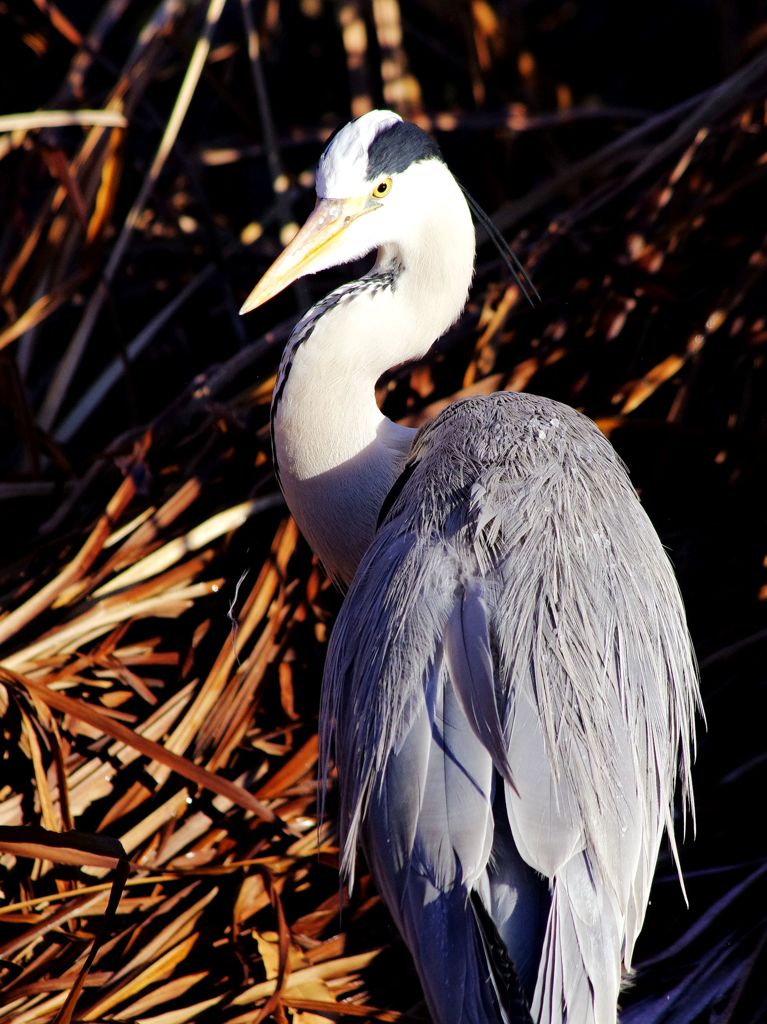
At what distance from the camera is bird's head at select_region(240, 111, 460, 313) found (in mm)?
1568

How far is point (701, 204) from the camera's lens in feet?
7.97

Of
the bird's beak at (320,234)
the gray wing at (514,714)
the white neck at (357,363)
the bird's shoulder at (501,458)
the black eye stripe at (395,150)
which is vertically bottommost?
the gray wing at (514,714)

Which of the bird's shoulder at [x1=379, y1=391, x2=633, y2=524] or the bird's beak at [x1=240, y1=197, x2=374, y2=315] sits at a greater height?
the bird's beak at [x1=240, y1=197, x2=374, y2=315]

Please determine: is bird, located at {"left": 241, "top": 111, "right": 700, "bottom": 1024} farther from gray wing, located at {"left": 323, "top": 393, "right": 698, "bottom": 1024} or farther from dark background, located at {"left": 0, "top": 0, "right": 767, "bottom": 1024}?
dark background, located at {"left": 0, "top": 0, "right": 767, "bottom": 1024}

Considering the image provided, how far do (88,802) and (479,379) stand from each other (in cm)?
114

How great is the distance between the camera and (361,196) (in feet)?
5.22

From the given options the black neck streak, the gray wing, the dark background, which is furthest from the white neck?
the dark background

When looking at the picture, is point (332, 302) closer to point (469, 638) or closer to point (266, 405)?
point (469, 638)

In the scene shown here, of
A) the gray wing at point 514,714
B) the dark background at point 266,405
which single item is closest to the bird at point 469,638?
the gray wing at point 514,714

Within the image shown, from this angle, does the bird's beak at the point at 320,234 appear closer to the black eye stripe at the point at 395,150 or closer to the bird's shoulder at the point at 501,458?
the black eye stripe at the point at 395,150

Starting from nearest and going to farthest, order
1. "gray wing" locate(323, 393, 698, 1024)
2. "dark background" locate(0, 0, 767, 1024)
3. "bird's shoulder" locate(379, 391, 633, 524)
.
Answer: "gray wing" locate(323, 393, 698, 1024)
"bird's shoulder" locate(379, 391, 633, 524)
"dark background" locate(0, 0, 767, 1024)

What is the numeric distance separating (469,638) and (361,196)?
2.18ft

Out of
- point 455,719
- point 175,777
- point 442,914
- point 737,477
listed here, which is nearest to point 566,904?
point 442,914

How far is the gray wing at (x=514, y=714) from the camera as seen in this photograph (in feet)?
4.23
